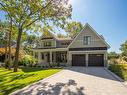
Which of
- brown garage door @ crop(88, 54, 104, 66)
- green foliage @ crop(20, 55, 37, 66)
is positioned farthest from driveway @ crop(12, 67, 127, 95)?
green foliage @ crop(20, 55, 37, 66)

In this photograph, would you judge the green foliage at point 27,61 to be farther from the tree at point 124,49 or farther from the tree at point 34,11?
the tree at point 124,49

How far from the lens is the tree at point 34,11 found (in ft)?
80.2

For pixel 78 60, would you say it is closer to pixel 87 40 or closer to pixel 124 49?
pixel 87 40

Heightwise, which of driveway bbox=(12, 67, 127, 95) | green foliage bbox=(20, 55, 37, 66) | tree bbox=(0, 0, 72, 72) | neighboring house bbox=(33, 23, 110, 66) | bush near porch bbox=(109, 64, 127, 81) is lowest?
driveway bbox=(12, 67, 127, 95)

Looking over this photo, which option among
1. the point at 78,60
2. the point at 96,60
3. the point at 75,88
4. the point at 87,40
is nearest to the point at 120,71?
the point at 75,88

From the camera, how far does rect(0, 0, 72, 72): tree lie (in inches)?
963

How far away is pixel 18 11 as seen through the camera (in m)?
24.7

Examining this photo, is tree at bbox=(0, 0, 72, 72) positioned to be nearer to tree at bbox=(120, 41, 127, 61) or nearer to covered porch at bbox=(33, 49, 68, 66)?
covered porch at bbox=(33, 49, 68, 66)

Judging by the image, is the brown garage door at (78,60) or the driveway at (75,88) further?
the brown garage door at (78,60)

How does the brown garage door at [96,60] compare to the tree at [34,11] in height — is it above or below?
below

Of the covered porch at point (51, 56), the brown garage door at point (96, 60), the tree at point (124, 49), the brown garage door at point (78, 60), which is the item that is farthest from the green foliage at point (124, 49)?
the brown garage door at point (78, 60)

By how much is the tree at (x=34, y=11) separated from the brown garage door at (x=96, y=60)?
37.7 feet

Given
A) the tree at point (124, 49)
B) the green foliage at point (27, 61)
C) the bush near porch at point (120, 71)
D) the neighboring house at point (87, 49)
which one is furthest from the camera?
the tree at point (124, 49)

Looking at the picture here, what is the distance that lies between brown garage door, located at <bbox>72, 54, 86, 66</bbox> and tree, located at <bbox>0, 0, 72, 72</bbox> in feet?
37.2
